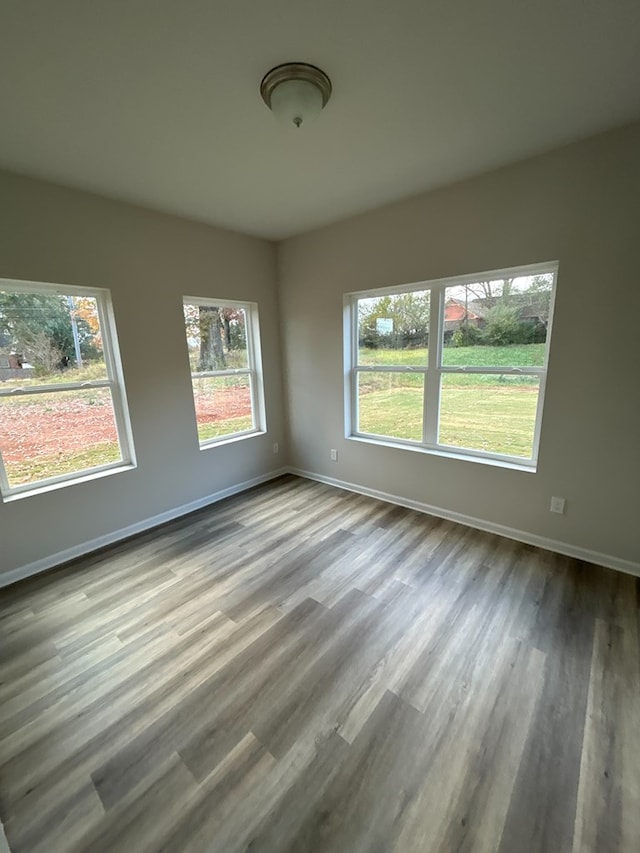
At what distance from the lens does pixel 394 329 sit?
124 inches

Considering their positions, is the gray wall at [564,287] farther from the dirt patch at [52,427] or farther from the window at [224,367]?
the dirt patch at [52,427]

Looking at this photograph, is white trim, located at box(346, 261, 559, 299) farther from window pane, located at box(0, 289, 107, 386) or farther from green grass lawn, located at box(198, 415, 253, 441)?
window pane, located at box(0, 289, 107, 386)

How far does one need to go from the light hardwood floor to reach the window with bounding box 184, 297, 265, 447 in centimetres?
152

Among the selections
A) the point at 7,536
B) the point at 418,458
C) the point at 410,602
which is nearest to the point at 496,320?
the point at 418,458

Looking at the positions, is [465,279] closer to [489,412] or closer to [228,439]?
[489,412]

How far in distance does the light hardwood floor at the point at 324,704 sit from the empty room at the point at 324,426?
12mm

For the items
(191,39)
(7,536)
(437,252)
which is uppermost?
(191,39)

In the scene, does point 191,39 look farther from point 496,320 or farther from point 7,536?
point 7,536

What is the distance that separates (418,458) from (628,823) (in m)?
2.25

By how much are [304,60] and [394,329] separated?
200cm

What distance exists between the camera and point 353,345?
3.47 meters

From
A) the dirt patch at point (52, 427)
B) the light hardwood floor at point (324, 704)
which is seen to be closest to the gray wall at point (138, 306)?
the dirt patch at point (52, 427)

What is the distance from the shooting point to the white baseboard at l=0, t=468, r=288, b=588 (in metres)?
2.38

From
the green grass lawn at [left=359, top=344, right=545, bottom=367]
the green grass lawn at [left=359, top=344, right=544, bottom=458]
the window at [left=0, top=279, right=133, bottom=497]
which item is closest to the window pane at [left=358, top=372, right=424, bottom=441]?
the green grass lawn at [left=359, top=344, right=544, bottom=458]
